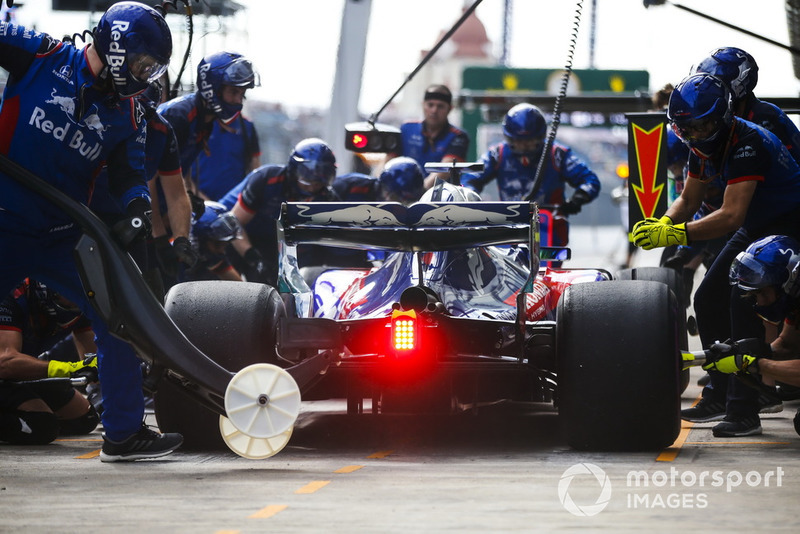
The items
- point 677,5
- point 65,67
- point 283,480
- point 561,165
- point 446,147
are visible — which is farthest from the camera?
point 446,147

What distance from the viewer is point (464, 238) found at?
7551mm

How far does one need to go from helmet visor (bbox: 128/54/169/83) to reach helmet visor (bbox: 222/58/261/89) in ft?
11.4

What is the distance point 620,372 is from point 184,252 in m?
2.53

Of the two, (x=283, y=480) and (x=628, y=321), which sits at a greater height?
(x=628, y=321)

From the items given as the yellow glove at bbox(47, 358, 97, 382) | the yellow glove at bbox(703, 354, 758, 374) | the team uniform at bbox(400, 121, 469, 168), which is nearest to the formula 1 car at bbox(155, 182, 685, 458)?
the yellow glove at bbox(703, 354, 758, 374)

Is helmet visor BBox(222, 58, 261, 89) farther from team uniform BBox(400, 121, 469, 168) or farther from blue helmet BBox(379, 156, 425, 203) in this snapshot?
team uniform BBox(400, 121, 469, 168)

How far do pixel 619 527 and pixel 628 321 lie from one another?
200 centimetres

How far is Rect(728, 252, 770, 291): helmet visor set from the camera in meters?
7.38

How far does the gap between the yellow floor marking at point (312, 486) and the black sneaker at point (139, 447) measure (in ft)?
3.62

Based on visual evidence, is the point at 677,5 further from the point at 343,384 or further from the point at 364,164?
the point at 364,164

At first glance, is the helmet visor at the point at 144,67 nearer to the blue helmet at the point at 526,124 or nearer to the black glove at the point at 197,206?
the black glove at the point at 197,206

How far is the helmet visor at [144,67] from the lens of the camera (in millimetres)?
6578

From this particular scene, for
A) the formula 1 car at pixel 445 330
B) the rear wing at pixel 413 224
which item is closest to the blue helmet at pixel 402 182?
the formula 1 car at pixel 445 330

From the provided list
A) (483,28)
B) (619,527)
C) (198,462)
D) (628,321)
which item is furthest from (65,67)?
(483,28)
